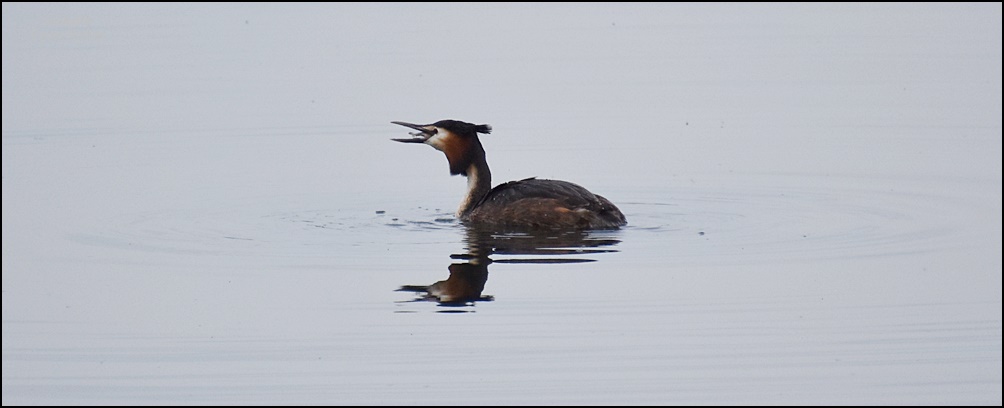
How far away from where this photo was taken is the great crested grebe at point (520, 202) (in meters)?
12.6

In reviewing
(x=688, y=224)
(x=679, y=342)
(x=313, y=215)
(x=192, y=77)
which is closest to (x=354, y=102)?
(x=192, y=77)

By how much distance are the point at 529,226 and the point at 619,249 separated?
109cm

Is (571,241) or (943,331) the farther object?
(571,241)

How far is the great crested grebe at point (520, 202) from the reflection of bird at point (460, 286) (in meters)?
1.32

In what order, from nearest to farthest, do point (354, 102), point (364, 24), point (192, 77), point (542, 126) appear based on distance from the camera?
point (542, 126) → point (354, 102) → point (192, 77) → point (364, 24)

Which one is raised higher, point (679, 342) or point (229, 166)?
point (229, 166)

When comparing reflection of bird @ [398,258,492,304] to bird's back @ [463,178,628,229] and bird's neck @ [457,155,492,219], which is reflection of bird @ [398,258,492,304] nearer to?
bird's back @ [463,178,628,229]

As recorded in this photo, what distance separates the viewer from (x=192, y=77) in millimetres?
21453

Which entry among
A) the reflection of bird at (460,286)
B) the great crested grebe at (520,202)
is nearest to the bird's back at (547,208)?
the great crested grebe at (520,202)

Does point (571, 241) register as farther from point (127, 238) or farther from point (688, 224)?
point (127, 238)

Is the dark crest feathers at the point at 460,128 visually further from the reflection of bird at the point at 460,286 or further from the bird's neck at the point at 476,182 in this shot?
the reflection of bird at the point at 460,286

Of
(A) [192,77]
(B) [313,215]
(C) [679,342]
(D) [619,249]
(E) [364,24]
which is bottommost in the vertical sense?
(C) [679,342]

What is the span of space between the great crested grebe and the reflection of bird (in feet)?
4.33

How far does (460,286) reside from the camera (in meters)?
10.8
